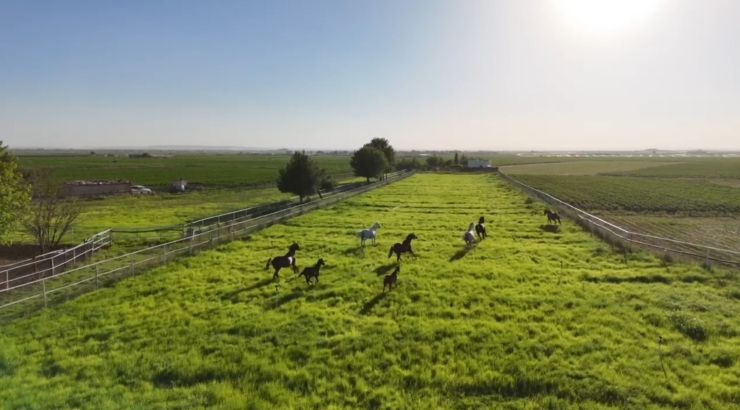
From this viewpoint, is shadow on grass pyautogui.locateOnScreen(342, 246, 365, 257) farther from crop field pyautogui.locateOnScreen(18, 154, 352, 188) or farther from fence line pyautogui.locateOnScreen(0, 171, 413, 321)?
crop field pyautogui.locateOnScreen(18, 154, 352, 188)

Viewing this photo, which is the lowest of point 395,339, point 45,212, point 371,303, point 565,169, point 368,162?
point 395,339

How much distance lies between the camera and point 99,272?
1780 centimetres

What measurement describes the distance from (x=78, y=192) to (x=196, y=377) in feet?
187

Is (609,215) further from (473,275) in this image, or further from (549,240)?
(473,275)

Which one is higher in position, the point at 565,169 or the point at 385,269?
the point at 565,169

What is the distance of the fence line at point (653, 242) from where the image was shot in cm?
1569

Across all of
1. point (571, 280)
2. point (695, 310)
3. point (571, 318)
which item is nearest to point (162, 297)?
point (571, 318)

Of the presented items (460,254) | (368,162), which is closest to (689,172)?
(368,162)

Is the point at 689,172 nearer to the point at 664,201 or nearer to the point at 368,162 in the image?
the point at 664,201

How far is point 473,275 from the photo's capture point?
15398 millimetres

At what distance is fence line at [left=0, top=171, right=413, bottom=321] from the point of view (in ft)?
44.3

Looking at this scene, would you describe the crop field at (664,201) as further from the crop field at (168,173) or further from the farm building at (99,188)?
the farm building at (99,188)

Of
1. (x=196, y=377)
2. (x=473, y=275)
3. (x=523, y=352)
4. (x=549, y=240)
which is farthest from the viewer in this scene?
(x=549, y=240)

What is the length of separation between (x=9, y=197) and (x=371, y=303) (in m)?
17.0
